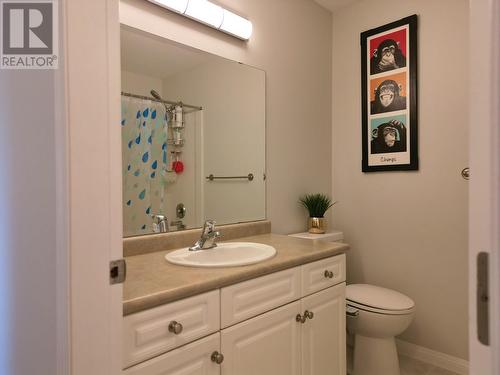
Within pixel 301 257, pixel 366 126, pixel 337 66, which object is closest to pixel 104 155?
pixel 301 257

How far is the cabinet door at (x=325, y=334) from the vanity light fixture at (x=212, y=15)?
1426mm

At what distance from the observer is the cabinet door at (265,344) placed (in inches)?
44.9

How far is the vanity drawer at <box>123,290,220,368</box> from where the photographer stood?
0.89 meters

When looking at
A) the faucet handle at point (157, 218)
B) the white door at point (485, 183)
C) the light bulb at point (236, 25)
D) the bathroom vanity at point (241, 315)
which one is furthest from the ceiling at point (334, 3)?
the white door at point (485, 183)

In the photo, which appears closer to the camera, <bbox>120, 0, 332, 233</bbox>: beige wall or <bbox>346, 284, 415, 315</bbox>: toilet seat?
<bbox>346, 284, 415, 315</bbox>: toilet seat

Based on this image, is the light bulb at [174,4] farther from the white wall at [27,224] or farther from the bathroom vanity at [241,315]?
the bathroom vanity at [241,315]

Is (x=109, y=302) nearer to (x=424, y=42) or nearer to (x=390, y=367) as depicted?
(x=390, y=367)

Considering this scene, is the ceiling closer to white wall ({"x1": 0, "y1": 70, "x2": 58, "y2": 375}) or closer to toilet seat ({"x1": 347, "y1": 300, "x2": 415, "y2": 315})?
toilet seat ({"x1": 347, "y1": 300, "x2": 415, "y2": 315})

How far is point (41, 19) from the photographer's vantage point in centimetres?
75

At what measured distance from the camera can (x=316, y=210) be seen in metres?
2.22

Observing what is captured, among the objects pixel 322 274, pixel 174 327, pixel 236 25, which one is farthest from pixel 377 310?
pixel 236 25

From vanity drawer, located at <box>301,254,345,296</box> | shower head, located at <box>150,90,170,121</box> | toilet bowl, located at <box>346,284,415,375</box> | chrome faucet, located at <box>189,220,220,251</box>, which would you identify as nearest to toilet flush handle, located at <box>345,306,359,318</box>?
toilet bowl, located at <box>346,284,415,375</box>

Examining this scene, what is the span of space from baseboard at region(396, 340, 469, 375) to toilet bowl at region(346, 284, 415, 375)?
1.16 ft

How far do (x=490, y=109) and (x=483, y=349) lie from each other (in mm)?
298
